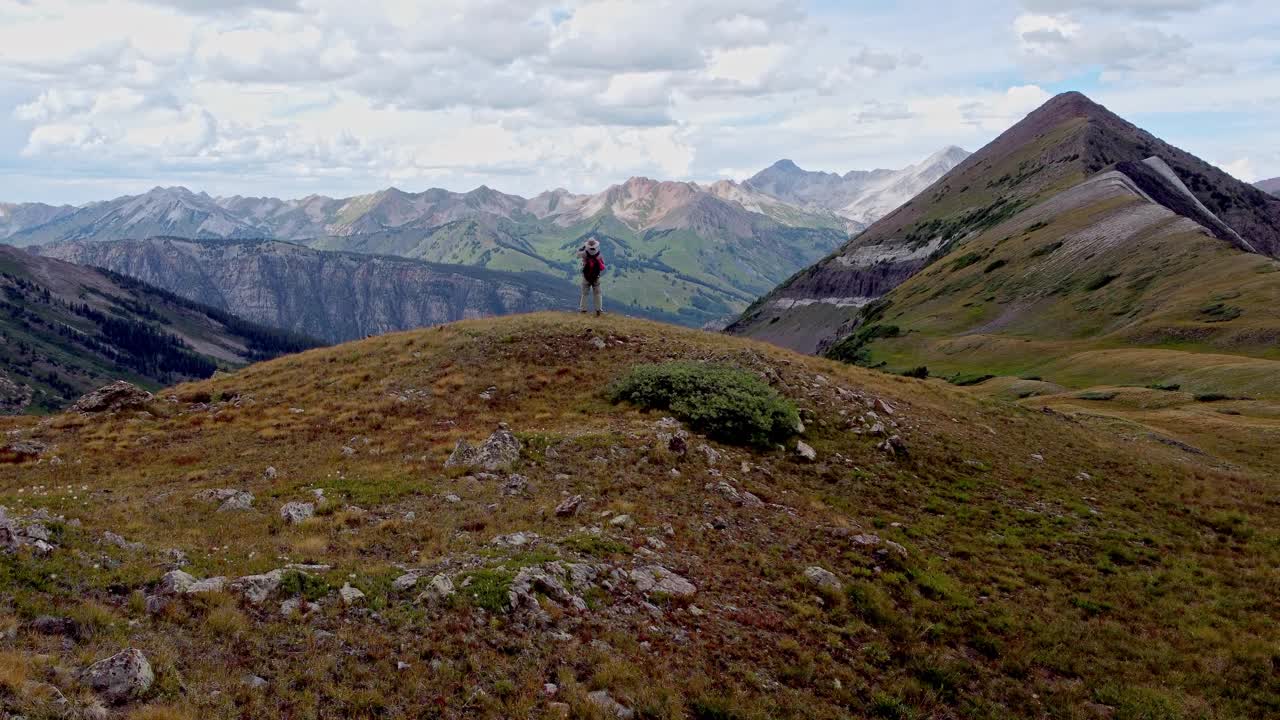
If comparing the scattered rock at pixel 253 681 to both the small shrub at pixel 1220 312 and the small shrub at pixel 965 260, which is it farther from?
the small shrub at pixel 965 260

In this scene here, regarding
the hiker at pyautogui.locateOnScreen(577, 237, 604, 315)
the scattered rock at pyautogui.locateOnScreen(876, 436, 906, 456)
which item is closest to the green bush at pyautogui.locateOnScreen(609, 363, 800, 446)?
the scattered rock at pyautogui.locateOnScreen(876, 436, 906, 456)

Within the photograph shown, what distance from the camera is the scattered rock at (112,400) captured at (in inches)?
1043

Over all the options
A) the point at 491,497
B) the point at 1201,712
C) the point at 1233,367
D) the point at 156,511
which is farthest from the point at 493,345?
the point at 1233,367

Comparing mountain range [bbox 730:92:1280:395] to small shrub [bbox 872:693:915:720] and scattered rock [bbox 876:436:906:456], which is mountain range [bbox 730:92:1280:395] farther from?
small shrub [bbox 872:693:915:720]

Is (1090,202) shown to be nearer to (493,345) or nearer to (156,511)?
(493,345)

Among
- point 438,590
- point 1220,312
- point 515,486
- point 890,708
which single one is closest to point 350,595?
point 438,590

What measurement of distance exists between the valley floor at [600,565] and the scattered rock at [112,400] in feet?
2.58

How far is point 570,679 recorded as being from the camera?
11070mm

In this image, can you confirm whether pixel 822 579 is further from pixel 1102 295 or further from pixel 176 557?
pixel 1102 295

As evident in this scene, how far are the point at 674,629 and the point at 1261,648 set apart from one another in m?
13.8

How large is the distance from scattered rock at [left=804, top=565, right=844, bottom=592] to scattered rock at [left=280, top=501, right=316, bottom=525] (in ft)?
41.0

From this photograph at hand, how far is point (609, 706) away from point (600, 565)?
418 centimetres

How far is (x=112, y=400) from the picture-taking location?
26.9m

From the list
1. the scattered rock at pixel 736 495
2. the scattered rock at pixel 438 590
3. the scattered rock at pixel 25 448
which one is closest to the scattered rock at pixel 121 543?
the scattered rock at pixel 438 590
